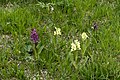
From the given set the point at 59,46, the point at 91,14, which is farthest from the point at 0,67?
the point at 91,14

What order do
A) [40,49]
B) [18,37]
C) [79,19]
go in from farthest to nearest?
[79,19] < [18,37] < [40,49]

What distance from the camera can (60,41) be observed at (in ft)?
14.2

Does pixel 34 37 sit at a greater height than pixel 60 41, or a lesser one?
greater

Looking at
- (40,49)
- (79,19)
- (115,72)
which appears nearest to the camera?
(115,72)

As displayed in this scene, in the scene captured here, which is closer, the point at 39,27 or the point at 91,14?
the point at 39,27

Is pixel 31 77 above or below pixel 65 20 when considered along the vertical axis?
below

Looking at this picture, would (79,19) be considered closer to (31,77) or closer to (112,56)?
Answer: (112,56)

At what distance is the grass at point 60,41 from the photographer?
387cm

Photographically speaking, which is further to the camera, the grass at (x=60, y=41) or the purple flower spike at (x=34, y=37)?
the purple flower spike at (x=34, y=37)

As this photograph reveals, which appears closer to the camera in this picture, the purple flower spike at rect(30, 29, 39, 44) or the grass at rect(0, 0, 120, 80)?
the grass at rect(0, 0, 120, 80)

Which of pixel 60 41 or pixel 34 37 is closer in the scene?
pixel 34 37

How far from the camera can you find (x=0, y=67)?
3.99m

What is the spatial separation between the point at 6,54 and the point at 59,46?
0.74 metres

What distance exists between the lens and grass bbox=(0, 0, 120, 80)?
12.7 ft
